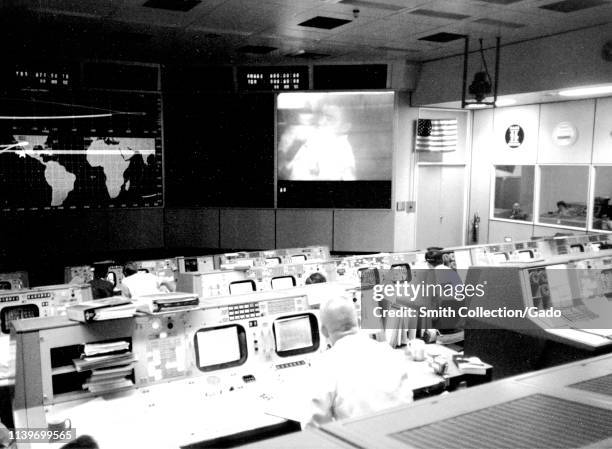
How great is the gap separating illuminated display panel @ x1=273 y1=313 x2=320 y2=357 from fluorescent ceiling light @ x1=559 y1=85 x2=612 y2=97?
5.26m

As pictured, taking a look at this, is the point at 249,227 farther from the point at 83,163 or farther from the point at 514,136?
the point at 514,136

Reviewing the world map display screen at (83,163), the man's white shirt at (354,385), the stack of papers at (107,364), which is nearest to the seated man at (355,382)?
the man's white shirt at (354,385)

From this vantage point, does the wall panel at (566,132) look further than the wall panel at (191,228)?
No

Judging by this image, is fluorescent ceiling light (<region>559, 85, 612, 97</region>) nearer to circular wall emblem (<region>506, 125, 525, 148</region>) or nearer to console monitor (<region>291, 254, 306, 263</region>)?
circular wall emblem (<region>506, 125, 525, 148</region>)

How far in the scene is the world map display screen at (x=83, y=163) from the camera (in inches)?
292

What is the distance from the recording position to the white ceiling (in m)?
5.67

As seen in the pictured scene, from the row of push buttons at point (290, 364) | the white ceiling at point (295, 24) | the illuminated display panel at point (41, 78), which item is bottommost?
the row of push buttons at point (290, 364)

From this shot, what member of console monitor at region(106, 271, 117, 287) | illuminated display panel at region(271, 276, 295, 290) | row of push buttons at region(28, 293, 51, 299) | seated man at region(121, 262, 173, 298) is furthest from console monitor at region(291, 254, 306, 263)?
row of push buttons at region(28, 293, 51, 299)

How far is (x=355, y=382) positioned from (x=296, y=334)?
3.44 feet

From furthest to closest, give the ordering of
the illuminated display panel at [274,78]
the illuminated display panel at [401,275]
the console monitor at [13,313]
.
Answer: the illuminated display panel at [274,78] → the illuminated display panel at [401,275] → the console monitor at [13,313]

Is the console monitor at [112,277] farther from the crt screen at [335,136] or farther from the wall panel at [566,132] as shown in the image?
the wall panel at [566,132]

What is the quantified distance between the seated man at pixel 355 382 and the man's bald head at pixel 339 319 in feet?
0.29

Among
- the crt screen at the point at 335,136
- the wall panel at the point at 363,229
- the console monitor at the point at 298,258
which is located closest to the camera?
the console monitor at the point at 298,258

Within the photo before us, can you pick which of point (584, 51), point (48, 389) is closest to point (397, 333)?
point (48, 389)
